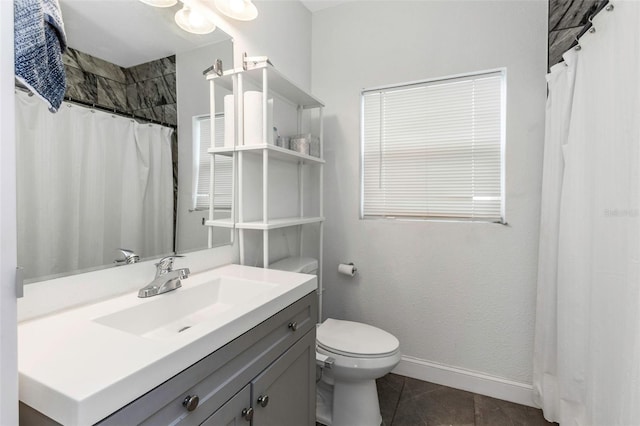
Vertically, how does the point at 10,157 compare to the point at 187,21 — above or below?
below

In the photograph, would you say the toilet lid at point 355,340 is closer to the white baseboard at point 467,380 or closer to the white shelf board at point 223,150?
the white baseboard at point 467,380

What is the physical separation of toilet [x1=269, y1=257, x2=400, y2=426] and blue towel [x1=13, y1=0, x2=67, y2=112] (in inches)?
50.4

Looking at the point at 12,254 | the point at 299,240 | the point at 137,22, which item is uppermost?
the point at 137,22

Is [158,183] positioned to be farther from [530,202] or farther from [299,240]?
[530,202]

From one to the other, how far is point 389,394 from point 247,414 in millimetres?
1319

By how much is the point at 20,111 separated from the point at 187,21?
0.80 metres

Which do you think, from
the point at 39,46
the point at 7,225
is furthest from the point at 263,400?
the point at 39,46

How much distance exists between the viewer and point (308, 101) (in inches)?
79.7

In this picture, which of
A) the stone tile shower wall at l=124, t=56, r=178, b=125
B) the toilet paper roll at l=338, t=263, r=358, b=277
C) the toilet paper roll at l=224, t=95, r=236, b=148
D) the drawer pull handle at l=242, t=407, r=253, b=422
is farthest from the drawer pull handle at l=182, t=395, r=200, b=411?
the toilet paper roll at l=338, t=263, r=358, b=277

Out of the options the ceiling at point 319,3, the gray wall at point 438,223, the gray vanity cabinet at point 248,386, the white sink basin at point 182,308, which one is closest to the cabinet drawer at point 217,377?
the gray vanity cabinet at point 248,386

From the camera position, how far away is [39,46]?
60cm

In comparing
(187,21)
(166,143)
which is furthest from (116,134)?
(187,21)

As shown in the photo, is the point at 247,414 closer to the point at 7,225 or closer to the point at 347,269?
the point at 7,225

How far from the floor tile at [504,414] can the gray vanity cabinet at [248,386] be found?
3.52ft
